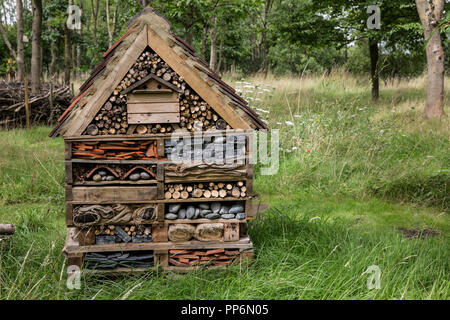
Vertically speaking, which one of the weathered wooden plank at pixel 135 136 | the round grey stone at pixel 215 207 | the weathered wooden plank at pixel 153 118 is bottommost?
the round grey stone at pixel 215 207

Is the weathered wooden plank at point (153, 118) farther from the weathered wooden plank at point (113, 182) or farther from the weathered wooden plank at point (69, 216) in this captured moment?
the weathered wooden plank at point (69, 216)

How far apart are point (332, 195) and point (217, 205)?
3.15m

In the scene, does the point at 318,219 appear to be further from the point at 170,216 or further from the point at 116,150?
the point at 116,150

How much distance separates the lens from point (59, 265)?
12.9ft

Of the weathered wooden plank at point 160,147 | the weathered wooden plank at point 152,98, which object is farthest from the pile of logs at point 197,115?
the weathered wooden plank at point 160,147

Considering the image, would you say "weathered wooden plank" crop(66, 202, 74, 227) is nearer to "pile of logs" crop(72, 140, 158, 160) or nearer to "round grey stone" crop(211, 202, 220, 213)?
"pile of logs" crop(72, 140, 158, 160)

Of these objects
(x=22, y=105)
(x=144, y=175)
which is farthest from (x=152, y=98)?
(x=22, y=105)

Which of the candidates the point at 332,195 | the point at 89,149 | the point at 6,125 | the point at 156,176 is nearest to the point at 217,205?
the point at 156,176

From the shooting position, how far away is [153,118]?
3752mm

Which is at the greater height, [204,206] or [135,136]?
[135,136]

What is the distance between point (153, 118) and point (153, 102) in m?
0.14

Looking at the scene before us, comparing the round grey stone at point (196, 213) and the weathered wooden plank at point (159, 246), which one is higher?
the round grey stone at point (196, 213)

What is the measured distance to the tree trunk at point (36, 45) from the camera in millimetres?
11913
